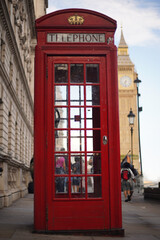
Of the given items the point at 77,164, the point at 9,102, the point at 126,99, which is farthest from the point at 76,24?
the point at 126,99

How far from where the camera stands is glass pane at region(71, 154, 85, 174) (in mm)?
6508

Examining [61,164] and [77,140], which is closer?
[61,164]

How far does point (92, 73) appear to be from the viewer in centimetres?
682

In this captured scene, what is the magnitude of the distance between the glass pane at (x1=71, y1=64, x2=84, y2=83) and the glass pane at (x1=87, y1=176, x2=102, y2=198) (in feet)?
5.49

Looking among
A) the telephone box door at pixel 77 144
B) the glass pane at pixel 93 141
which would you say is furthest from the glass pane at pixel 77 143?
the glass pane at pixel 93 141

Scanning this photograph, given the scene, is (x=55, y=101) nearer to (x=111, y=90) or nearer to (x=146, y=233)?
(x=111, y=90)

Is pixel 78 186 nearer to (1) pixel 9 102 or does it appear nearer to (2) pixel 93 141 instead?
(2) pixel 93 141

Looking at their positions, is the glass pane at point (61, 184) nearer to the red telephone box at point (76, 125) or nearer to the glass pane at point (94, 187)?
the red telephone box at point (76, 125)

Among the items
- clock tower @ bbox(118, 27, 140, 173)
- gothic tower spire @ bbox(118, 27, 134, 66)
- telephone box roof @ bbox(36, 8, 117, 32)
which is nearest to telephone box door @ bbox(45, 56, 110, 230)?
telephone box roof @ bbox(36, 8, 117, 32)

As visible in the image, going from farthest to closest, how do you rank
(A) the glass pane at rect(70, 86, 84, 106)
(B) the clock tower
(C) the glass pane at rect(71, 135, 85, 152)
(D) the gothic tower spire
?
(D) the gothic tower spire, (B) the clock tower, (A) the glass pane at rect(70, 86, 84, 106), (C) the glass pane at rect(71, 135, 85, 152)

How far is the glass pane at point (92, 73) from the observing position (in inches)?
268

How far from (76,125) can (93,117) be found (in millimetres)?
324

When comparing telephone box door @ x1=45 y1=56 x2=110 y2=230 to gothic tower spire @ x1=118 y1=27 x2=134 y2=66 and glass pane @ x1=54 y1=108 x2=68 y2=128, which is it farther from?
gothic tower spire @ x1=118 y1=27 x2=134 y2=66

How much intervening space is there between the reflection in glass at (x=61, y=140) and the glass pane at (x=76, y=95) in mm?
535
